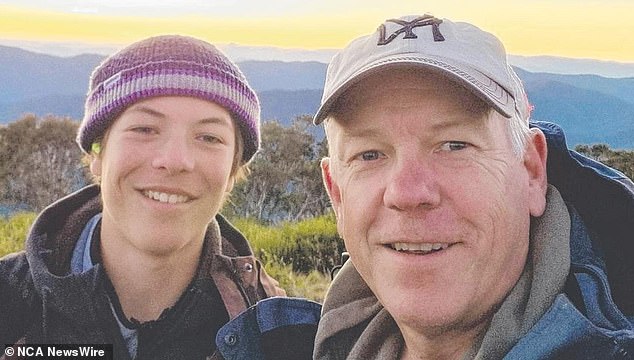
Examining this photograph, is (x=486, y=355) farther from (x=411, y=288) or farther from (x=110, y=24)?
(x=110, y=24)

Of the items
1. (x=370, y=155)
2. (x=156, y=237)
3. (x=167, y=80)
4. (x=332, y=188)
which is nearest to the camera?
(x=370, y=155)

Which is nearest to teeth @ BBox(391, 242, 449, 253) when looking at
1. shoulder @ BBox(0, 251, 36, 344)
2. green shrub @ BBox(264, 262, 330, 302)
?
green shrub @ BBox(264, 262, 330, 302)

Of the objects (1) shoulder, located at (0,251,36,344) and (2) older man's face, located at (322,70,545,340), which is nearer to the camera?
(2) older man's face, located at (322,70,545,340)

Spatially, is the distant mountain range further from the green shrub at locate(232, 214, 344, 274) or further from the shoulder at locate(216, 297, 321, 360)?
the shoulder at locate(216, 297, 321, 360)

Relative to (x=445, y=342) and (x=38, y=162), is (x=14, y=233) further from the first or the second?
(x=445, y=342)

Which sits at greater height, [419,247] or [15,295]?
[419,247]

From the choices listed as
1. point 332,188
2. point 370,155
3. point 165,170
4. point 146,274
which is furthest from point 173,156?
point 370,155

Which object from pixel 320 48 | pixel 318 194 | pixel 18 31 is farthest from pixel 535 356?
pixel 18 31
